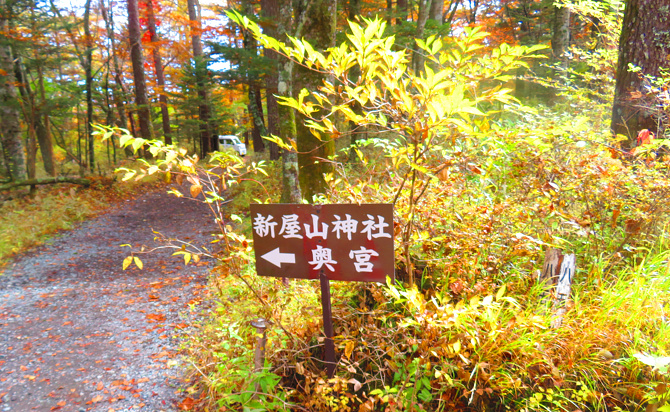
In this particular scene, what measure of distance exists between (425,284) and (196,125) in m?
16.2

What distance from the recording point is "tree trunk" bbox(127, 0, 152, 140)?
13.2m

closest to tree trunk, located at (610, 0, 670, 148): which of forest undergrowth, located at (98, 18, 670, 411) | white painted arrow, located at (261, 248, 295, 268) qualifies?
forest undergrowth, located at (98, 18, 670, 411)

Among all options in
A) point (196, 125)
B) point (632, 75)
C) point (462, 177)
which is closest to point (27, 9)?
point (196, 125)

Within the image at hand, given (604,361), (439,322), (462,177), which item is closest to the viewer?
(439,322)

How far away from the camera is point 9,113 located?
867 centimetres

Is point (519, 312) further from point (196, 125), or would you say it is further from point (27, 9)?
point (196, 125)

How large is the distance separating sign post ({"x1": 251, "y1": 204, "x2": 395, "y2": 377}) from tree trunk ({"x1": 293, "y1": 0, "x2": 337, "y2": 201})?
2.89m

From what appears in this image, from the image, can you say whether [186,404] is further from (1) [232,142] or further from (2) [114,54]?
(1) [232,142]

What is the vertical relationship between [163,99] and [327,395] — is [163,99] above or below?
above

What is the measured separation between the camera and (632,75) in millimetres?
3908

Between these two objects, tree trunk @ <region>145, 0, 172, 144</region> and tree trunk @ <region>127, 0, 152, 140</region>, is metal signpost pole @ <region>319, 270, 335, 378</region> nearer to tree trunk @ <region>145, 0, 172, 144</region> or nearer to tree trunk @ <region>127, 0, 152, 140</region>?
tree trunk @ <region>127, 0, 152, 140</region>

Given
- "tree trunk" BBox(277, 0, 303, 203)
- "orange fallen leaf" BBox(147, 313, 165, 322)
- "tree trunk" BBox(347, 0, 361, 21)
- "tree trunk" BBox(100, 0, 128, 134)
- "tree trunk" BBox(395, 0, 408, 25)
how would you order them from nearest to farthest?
1. "orange fallen leaf" BBox(147, 313, 165, 322)
2. "tree trunk" BBox(277, 0, 303, 203)
3. "tree trunk" BBox(347, 0, 361, 21)
4. "tree trunk" BBox(395, 0, 408, 25)
5. "tree trunk" BBox(100, 0, 128, 134)

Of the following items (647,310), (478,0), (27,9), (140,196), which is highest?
(478,0)

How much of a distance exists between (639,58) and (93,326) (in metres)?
7.00
